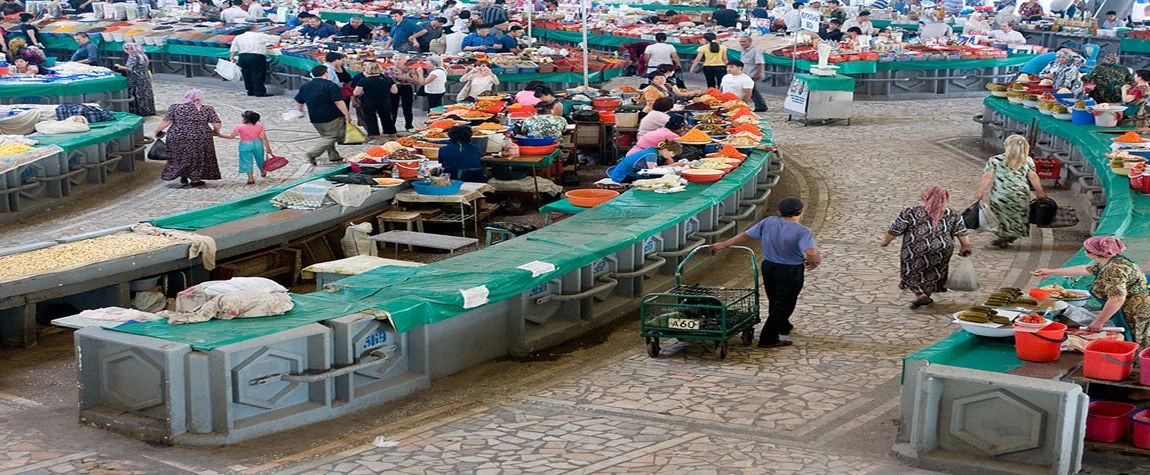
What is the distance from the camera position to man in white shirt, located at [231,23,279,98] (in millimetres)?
27391

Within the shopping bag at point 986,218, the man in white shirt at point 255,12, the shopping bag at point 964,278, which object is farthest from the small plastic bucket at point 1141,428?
the man in white shirt at point 255,12

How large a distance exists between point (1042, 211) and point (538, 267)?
5.74 metres

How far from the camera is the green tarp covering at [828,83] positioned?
74.3ft

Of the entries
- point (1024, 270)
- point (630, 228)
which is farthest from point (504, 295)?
point (1024, 270)

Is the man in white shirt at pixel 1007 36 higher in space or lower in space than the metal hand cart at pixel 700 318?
higher

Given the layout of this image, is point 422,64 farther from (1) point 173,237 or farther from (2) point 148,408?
(2) point 148,408

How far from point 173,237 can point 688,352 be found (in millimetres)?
5023

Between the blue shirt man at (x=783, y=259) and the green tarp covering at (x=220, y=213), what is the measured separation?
557cm

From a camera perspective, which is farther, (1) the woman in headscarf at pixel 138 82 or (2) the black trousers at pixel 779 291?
(1) the woman in headscarf at pixel 138 82

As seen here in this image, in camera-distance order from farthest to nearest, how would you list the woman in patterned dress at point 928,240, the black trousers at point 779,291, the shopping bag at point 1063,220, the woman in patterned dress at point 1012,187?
the woman in patterned dress at point 1012,187
the shopping bag at point 1063,220
the woman in patterned dress at point 928,240
the black trousers at point 779,291

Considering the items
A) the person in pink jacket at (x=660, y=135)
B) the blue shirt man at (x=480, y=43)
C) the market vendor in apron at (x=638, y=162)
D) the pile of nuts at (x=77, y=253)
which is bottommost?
the pile of nuts at (x=77, y=253)

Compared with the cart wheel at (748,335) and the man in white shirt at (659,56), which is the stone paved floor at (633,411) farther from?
the man in white shirt at (659,56)

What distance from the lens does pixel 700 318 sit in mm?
10297

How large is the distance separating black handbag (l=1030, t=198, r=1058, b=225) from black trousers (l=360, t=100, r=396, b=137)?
37.2 feet
